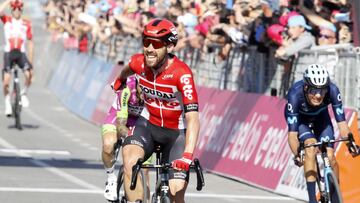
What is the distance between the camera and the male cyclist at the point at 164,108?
1116 cm

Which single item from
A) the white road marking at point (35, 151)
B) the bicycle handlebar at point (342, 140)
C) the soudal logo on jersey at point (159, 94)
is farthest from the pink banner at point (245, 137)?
the soudal logo on jersey at point (159, 94)

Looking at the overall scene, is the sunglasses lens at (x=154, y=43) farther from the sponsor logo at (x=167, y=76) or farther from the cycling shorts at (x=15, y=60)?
the cycling shorts at (x=15, y=60)

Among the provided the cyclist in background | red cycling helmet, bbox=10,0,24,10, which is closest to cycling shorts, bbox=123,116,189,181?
the cyclist in background

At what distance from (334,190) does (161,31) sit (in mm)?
2858

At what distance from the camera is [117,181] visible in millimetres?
13445

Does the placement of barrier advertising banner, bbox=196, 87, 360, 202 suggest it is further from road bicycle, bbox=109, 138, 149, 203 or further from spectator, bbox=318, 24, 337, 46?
road bicycle, bbox=109, 138, 149, 203

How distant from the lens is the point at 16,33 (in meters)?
25.8

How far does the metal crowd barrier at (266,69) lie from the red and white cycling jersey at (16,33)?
11.1 ft

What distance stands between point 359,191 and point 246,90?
481 cm

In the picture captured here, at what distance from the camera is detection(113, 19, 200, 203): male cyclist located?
36.6 feet

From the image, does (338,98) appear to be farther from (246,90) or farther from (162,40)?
(246,90)

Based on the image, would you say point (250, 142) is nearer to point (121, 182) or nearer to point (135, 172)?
point (121, 182)

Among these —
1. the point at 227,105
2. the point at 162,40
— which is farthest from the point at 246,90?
the point at 162,40

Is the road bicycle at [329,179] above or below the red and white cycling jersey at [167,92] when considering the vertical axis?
below
